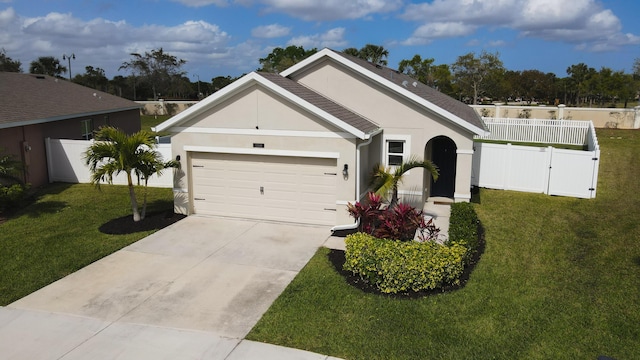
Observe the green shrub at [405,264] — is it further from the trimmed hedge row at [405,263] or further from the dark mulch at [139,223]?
the dark mulch at [139,223]

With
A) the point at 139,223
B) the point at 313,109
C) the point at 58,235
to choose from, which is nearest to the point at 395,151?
the point at 313,109

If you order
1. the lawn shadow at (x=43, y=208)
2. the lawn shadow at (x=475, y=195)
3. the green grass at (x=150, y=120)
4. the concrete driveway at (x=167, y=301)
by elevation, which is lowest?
the concrete driveway at (x=167, y=301)

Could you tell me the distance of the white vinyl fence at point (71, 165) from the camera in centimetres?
1877

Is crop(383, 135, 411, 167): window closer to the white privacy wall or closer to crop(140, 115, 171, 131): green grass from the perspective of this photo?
the white privacy wall

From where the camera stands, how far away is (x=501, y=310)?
860cm

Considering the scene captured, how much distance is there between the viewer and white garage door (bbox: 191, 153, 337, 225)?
13562 mm

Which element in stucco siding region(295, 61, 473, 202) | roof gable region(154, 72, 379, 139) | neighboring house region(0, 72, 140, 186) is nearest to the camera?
roof gable region(154, 72, 379, 139)

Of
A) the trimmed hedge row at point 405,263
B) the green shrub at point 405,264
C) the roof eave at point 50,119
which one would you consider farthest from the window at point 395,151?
the roof eave at point 50,119

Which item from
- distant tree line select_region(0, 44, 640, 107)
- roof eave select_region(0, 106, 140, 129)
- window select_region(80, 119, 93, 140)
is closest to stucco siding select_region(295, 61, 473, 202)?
roof eave select_region(0, 106, 140, 129)

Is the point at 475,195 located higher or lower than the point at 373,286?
higher

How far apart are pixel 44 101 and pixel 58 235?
414 inches

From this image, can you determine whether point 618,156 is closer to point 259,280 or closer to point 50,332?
point 259,280

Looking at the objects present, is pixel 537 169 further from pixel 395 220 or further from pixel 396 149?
pixel 395 220

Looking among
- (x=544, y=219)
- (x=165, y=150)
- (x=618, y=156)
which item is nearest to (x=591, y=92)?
(x=618, y=156)
